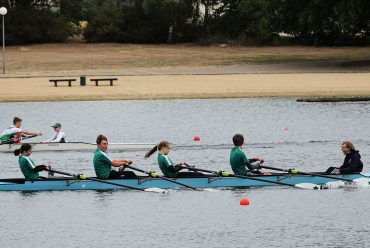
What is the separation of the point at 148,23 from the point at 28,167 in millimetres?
83553

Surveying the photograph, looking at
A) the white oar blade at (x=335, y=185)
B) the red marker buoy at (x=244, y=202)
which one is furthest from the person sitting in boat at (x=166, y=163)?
the white oar blade at (x=335, y=185)

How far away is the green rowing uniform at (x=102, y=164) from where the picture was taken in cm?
3067

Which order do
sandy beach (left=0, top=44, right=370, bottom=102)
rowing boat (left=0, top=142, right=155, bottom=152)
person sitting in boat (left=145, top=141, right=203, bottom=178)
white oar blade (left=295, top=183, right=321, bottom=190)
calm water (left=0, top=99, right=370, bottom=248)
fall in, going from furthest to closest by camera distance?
sandy beach (left=0, top=44, right=370, bottom=102), rowing boat (left=0, top=142, right=155, bottom=152), white oar blade (left=295, top=183, right=321, bottom=190), person sitting in boat (left=145, top=141, right=203, bottom=178), calm water (left=0, top=99, right=370, bottom=248)

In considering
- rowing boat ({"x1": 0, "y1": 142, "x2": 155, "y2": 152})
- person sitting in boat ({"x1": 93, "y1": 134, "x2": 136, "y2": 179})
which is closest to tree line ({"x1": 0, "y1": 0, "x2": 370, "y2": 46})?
rowing boat ({"x1": 0, "y1": 142, "x2": 155, "y2": 152})

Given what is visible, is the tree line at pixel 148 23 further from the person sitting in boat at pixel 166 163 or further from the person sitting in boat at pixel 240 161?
the person sitting in boat at pixel 166 163

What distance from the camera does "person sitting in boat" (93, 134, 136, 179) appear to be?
3064 centimetres

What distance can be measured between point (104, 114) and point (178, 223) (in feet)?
97.2

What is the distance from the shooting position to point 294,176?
31.9 meters

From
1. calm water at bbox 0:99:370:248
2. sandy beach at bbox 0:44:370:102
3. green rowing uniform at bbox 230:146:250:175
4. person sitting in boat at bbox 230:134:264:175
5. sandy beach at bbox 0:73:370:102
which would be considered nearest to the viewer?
calm water at bbox 0:99:370:248

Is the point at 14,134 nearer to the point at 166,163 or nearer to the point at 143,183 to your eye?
the point at 143,183

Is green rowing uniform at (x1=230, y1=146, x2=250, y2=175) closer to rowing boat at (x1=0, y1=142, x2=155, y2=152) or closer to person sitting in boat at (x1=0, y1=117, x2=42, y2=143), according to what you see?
rowing boat at (x1=0, y1=142, x2=155, y2=152)

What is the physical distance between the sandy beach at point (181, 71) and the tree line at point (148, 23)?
2582 millimetres

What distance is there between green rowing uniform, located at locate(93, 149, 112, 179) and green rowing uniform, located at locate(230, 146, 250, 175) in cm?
360

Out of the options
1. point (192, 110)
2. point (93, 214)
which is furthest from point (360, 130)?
point (93, 214)
